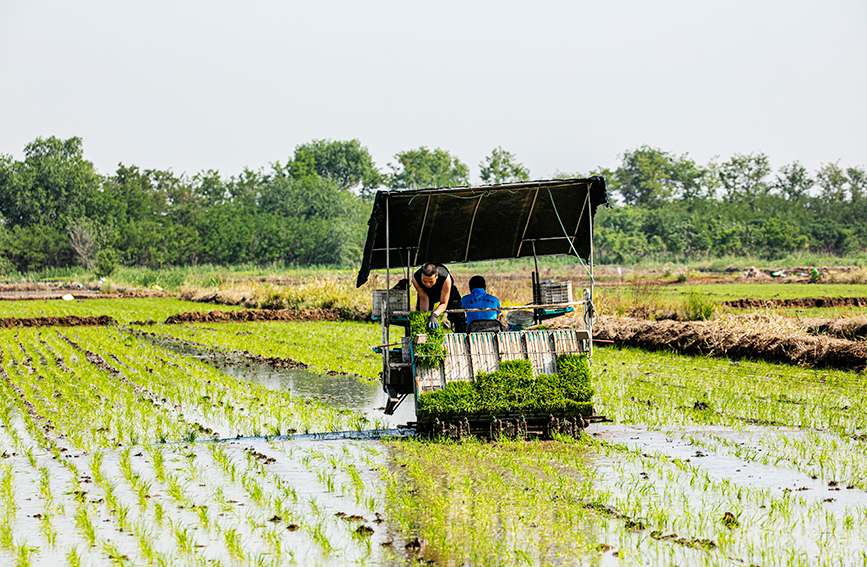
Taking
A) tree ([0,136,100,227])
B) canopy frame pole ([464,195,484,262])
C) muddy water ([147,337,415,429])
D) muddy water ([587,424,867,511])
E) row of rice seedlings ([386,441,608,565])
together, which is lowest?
muddy water ([147,337,415,429])

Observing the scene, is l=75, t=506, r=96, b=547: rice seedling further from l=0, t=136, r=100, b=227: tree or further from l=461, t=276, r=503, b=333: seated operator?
l=0, t=136, r=100, b=227: tree

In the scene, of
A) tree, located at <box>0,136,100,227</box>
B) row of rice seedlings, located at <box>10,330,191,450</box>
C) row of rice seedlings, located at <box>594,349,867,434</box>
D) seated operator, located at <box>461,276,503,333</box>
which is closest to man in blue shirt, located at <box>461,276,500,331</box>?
seated operator, located at <box>461,276,503,333</box>

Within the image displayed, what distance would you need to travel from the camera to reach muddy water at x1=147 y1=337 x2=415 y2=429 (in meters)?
10.4

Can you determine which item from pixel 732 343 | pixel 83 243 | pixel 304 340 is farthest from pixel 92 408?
pixel 83 243

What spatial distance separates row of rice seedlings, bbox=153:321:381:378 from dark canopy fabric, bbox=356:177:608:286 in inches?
145

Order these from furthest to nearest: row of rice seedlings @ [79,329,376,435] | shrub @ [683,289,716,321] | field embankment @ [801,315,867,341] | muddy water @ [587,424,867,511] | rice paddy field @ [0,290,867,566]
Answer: shrub @ [683,289,716,321], field embankment @ [801,315,867,341], row of rice seedlings @ [79,329,376,435], muddy water @ [587,424,867,511], rice paddy field @ [0,290,867,566]

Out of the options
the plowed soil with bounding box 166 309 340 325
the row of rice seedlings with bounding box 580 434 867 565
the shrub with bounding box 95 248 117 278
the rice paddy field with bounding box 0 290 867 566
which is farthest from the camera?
the shrub with bounding box 95 248 117 278

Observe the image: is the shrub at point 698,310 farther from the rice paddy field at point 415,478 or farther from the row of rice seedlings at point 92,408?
the row of rice seedlings at point 92,408

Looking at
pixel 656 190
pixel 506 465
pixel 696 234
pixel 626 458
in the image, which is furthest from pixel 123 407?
pixel 656 190

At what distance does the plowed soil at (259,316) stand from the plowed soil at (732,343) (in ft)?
38.7

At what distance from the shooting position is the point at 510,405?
8195mm

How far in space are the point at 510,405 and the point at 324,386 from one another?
517cm

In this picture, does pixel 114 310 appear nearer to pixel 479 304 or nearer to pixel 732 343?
pixel 732 343

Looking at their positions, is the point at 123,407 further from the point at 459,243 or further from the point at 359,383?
the point at 459,243
